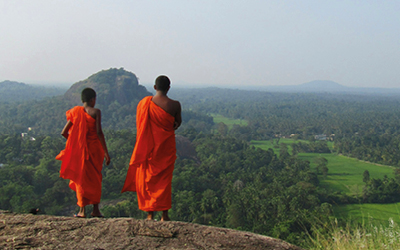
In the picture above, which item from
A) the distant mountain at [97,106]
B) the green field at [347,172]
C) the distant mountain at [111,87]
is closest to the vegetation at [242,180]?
the green field at [347,172]

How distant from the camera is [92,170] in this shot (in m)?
4.39

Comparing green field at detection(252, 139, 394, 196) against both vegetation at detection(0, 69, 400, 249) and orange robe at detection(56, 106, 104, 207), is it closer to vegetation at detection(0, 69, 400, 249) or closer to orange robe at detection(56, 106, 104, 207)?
vegetation at detection(0, 69, 400, 249)

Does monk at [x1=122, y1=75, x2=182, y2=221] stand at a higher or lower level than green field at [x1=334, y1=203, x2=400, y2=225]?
higher

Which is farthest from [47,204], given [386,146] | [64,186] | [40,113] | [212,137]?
[386,146]

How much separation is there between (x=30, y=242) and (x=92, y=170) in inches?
65.4

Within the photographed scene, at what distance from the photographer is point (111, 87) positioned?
74000 mm

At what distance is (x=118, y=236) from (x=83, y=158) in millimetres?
1738

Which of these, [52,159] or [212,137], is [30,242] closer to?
[52,159]

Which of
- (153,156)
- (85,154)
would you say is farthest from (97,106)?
(153,156)

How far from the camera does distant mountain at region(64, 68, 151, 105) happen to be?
70.6m

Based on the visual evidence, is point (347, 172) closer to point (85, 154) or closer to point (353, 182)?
point (353, 182)

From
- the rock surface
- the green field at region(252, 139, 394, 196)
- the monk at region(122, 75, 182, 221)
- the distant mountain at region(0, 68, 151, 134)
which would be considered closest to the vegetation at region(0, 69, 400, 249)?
the green field at region(252, 139, 394, 196)

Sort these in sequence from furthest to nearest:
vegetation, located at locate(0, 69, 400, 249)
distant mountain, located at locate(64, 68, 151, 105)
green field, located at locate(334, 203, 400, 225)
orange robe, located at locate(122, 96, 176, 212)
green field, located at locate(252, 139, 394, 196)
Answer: distant mountain, located at locate(64, 68, 151, 105), green field, located at locate(252, 139, 394, 196), green field, located at locate(334, 203, 400, 225), vegetation, located at locate(0, 69, 400, 249), orange robe, located at locate(122, 96, 176, 212)

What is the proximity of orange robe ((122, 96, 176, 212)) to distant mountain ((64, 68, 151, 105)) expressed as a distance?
6788cm
